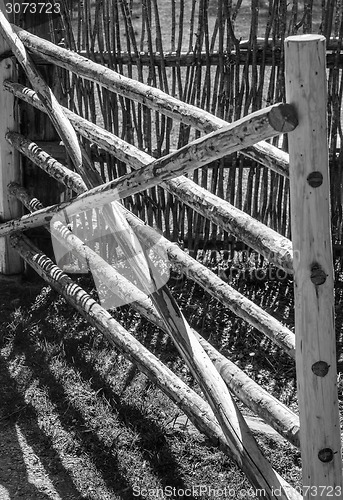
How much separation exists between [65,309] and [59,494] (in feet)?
4.56

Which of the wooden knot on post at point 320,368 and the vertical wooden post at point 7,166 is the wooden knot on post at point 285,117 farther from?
A: the vertical wooden post at point 7,166

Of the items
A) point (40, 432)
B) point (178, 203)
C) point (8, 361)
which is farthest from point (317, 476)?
point (178, 203)

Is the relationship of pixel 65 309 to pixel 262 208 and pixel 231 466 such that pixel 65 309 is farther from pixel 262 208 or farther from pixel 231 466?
pixel 231 466

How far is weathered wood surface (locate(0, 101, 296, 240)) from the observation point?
1945mm

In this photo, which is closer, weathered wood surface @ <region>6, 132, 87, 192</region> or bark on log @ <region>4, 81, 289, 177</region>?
bark on log @ <region>4, 81, 289, 177</region>

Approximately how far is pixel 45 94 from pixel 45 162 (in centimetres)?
41

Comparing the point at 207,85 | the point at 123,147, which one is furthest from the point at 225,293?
the point at 207,85

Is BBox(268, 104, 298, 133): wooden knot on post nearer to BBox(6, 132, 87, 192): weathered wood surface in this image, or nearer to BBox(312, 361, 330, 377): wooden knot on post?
BBox(312, 361, 330, 377): wooden knot on post

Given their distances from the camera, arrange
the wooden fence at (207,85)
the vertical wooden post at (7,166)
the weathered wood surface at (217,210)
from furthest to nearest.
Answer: the vertical wooden post at (7,166) → the wooden fence at (207,85) → the weathered wood surface at (217,210)

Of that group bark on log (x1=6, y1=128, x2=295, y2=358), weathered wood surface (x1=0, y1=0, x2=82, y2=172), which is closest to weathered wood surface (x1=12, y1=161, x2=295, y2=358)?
bark on log (x1=6, y1=128, x2=295, y2=358)

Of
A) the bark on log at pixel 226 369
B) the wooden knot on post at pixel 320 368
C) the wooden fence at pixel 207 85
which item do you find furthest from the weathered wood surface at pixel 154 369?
the wooden fence at pixel 207 85

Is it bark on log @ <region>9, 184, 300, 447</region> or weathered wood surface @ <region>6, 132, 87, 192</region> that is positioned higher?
weathered wood surface @ <region>6, 132, 87, 192</region>

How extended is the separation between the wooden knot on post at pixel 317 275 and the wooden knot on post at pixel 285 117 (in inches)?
14.7

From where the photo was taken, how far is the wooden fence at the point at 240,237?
1943mm
